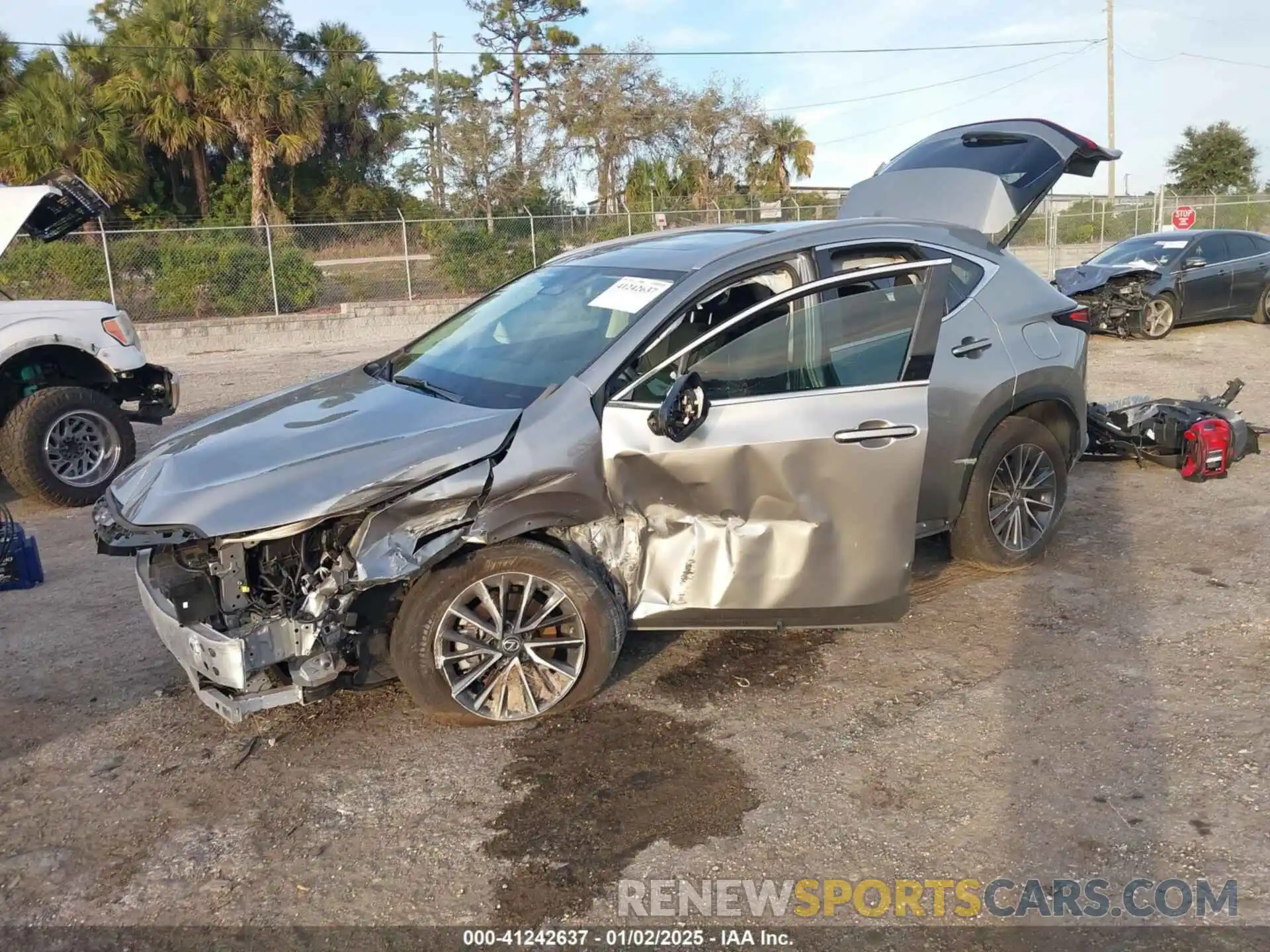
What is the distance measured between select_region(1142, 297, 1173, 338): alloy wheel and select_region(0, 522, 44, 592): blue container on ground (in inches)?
533

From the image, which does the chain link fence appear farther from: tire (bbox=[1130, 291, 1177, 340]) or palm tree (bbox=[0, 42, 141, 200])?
palm tree (bbox=[0, 42, 141, 200])

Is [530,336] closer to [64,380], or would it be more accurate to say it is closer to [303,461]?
[303,461]

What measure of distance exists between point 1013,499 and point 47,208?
22.9 feet

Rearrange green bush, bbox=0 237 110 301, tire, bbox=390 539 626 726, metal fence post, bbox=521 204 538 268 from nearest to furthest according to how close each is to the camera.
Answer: tire, bbox=390 539 626 726 → green bush, bbox=0 237 110 301 → metal fence post, bbox=521 204 538 268

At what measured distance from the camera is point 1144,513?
641 cm

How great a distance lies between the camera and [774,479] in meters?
3.92

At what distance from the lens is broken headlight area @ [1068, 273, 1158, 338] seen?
13953mm

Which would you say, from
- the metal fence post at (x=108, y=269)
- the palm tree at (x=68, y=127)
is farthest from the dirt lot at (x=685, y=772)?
the palm tree at (x=68, y=127)

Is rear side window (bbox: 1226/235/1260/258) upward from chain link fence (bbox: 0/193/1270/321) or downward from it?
downward

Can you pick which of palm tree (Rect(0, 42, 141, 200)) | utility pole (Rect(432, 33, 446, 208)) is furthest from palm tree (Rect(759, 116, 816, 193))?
palm tree (Rect(0, 42, 141, 200))

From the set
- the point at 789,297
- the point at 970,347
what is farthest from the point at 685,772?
the point at 970,347

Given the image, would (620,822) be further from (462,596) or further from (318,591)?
(318,591)

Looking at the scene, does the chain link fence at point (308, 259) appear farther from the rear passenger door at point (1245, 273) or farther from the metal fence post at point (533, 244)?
the rear passenger door at point (1245, 273)

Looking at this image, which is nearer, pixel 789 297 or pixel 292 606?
pixel 292 606
